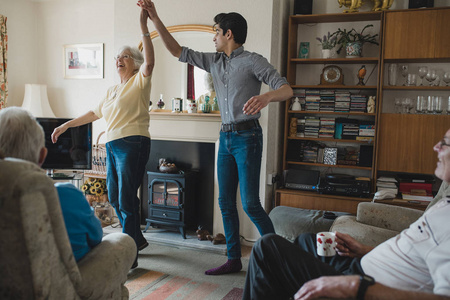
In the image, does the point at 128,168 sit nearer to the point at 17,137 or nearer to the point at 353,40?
the point at 17,137

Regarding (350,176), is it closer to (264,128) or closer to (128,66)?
(264,128)

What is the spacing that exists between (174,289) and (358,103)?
7.70 feet

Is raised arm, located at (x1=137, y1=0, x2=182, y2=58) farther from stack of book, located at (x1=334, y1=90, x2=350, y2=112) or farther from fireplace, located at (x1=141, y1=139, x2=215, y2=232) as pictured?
stack of book, located at (x1=334, y1=90, x2=350, y2=112)

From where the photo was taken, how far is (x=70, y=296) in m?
1.31

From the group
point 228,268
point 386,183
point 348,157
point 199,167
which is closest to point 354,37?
point 348,157

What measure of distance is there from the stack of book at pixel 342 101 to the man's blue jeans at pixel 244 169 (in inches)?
58.3

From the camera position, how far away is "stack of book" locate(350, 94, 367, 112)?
3.73m

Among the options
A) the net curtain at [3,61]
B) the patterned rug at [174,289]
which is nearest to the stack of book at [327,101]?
the patterned rug at [174,289]

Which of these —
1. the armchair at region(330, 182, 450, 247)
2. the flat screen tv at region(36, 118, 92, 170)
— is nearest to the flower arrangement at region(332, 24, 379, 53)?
the armchair at region(330, 182, 450, 247)

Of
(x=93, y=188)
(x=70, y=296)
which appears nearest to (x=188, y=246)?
(x=93, y=188)

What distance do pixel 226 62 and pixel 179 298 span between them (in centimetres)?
148

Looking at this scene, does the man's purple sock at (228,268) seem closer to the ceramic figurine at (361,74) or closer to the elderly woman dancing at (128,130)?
the elderly woman dancing at (128,130)

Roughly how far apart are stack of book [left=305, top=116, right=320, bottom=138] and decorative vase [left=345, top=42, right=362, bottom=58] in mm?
652

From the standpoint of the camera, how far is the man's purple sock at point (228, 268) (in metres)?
2.76
